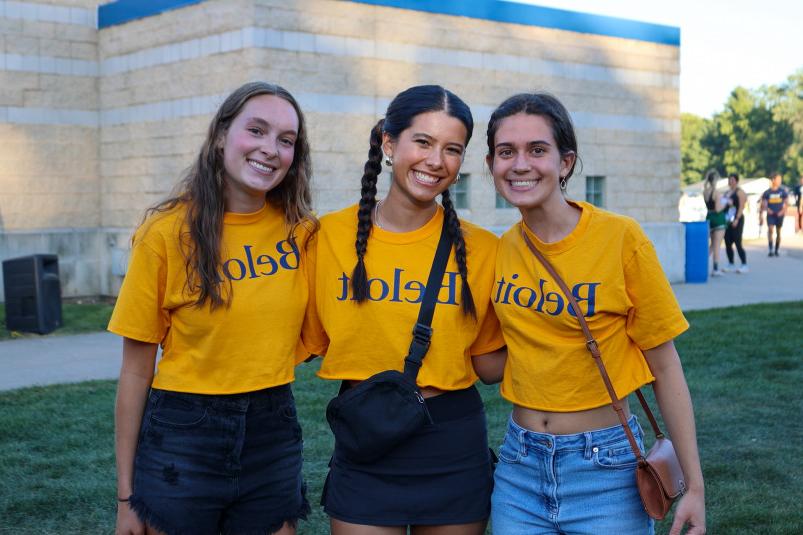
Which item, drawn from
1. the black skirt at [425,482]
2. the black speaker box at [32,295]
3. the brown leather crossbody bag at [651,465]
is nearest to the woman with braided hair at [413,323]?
the black skirt at [425,482]

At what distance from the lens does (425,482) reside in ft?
9.93

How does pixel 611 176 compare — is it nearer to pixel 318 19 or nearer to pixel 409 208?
pixel 318 19

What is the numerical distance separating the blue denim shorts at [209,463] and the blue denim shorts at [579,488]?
2.48ft

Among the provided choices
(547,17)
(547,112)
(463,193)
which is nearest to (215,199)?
(547,112)

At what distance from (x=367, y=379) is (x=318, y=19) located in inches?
412

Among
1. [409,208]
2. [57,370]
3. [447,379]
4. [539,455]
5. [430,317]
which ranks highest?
[409,208]

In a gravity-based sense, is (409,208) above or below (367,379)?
above

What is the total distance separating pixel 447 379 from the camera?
306 cm

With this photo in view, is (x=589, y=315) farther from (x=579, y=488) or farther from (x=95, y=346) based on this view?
(x=95, y=346)

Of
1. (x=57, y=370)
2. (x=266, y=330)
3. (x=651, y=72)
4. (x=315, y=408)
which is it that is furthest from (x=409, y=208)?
(x=651, y=72)

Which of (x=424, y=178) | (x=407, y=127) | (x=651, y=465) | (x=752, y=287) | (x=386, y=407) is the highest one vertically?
(x=407, y=127)

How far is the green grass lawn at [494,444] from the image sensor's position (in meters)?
5.25

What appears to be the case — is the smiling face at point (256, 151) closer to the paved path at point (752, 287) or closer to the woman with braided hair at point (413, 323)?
the woman with braided hair at point (413, 323)

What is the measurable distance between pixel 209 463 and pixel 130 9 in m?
12.3
